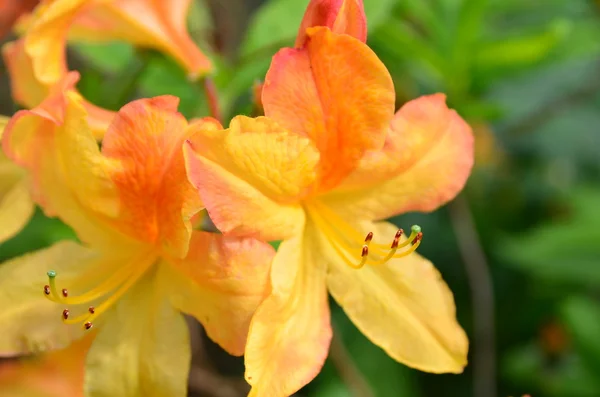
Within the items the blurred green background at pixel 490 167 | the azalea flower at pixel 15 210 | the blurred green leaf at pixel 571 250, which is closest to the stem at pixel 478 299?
the blurred green background at pixel 490 167

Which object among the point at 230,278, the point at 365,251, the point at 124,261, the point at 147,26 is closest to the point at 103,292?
the point at 124,261

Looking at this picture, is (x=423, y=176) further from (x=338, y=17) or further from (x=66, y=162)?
(x=66, y=162)

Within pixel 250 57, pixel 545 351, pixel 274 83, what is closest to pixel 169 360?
pixel 274 83

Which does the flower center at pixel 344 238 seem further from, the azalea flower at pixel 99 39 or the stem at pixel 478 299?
the stem at pixel 478 299

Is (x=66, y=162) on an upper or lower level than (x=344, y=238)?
upper

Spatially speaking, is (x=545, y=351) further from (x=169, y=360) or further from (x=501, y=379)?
(x=169, y=360)

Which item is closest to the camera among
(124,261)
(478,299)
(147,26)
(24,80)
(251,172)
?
(251,172)
